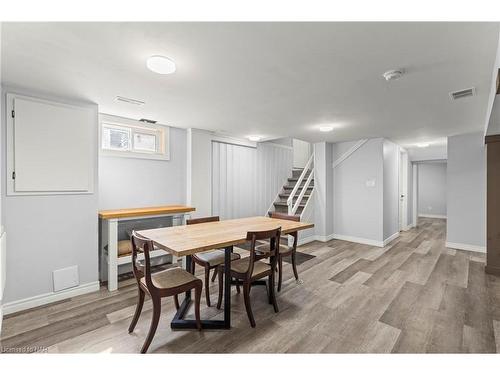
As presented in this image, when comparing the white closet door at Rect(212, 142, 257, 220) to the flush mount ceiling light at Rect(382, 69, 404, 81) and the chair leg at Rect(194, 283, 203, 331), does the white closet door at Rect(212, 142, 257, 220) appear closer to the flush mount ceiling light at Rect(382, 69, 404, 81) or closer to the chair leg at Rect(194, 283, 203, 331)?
the chair leg at Rect(194, 283, 203, 331)

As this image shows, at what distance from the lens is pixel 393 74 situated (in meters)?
1.84

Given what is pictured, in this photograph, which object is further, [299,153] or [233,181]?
[299,153]

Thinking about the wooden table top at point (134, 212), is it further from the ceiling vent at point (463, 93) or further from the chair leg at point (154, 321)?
the ceiling vent at point (463, 93)

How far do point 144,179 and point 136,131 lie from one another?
76cm

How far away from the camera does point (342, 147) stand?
5.30 meters

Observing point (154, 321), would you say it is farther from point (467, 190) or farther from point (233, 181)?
point (467, 190)

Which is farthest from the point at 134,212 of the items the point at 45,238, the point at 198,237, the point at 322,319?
the point at 322,319

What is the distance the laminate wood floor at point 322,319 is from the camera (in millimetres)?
1785

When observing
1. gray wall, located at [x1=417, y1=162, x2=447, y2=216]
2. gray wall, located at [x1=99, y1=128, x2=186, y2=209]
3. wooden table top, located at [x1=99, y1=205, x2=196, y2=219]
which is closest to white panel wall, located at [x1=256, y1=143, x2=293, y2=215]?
gray wall, located at [x1=99, y1=128, x2=186, y2=209]

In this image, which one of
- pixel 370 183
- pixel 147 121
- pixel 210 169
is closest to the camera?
pixel 147 121

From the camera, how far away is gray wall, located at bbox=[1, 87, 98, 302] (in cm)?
224

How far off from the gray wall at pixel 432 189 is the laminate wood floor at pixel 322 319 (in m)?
6.18

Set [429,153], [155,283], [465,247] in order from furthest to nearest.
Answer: [429,153] → [465,247] → [155,283]

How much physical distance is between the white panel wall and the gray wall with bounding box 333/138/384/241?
139cm
